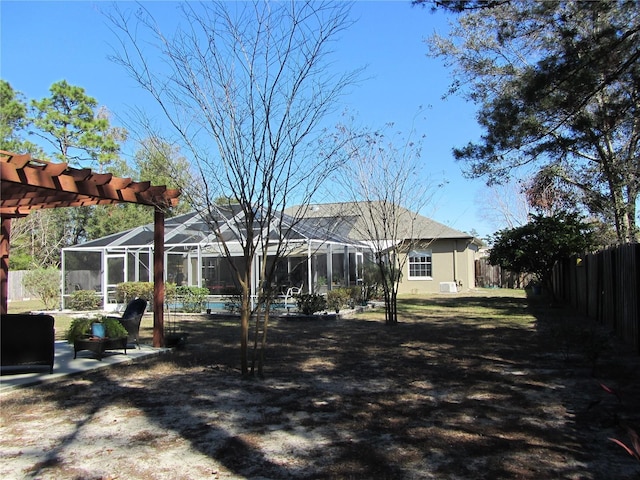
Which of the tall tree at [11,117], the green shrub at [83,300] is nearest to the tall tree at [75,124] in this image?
the tall tree at [11,117]

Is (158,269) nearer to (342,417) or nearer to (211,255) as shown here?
(342,417)

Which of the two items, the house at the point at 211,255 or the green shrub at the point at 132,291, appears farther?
the green shrub at the point at 132,291

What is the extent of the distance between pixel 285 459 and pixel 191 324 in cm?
1035

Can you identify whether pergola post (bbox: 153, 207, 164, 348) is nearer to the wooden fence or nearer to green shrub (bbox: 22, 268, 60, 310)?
the wooden fence

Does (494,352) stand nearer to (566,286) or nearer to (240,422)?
(240,422)

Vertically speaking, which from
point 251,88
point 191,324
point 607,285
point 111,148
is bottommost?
point 191,324

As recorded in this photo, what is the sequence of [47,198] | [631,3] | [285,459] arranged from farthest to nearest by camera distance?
1. [47,198]
2. [631,3]
3. [285,459]

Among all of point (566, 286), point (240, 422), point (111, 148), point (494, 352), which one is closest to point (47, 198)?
point (240, 422)

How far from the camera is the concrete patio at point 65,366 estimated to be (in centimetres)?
659

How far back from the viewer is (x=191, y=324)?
1373 cm

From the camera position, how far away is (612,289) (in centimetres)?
1021

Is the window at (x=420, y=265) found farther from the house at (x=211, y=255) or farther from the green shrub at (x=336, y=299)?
the green shrub at (x=336, y=299)

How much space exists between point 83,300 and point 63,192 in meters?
11.6

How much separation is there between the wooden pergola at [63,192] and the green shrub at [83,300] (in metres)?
8.46
